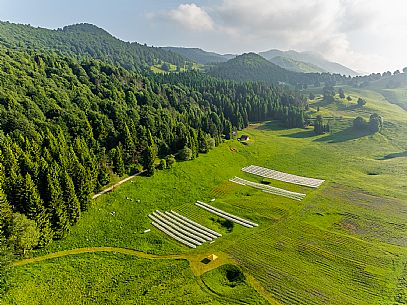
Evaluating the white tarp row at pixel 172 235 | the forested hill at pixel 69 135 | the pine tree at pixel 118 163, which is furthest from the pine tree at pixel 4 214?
the pine tree at pixel 118 163

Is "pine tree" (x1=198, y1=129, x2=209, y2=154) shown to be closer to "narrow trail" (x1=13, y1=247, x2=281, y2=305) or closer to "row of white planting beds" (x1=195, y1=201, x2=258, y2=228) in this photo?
"row of white planting beds" (x1=195, y1=201, x2=258, y2=228)

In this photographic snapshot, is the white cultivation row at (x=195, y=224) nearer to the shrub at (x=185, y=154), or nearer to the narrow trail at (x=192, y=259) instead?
the narrow trail at (x=192, y=259)

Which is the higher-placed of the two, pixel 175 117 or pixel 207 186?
pixel 175 117

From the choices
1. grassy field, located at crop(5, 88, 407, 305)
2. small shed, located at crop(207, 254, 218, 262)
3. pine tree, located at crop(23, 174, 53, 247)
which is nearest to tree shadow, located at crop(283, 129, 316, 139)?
grassy field, located at crop(5, 88, 407, 305)

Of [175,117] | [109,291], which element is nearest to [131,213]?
[109,291]

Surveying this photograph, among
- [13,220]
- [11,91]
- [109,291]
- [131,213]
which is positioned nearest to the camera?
[109,291]

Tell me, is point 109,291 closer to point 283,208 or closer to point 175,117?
point 283,208
